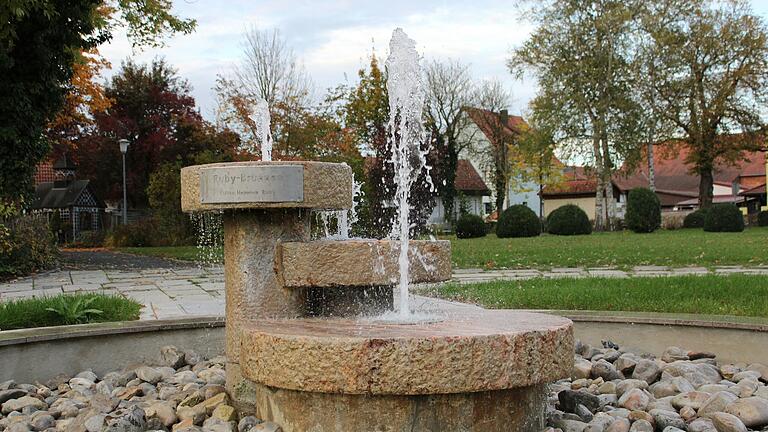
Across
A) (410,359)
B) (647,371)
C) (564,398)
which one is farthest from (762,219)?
(410,359)

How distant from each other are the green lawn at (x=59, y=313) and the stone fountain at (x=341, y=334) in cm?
288

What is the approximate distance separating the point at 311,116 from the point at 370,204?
460 centimetres

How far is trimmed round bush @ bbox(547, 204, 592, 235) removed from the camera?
29.7 meters

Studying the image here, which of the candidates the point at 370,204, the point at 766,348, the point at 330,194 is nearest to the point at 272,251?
the point at 330,194

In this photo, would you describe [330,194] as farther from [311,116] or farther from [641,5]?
[641,5]

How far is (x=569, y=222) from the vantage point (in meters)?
29.7

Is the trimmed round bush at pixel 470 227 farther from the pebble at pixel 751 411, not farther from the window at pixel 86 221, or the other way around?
the pebble at pixel 751 411

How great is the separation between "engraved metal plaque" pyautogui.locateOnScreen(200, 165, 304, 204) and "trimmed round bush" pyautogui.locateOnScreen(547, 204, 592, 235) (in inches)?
1061

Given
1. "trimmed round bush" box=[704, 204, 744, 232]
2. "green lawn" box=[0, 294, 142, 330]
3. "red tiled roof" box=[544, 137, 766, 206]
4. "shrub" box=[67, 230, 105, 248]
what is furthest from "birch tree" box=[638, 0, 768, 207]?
"green lawn" box=[0, 294, 142, 330]

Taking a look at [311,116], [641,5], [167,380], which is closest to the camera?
[167,380]

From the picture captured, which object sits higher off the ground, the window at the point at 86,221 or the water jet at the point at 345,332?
the window at the point at 86,221

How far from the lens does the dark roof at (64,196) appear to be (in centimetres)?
3875

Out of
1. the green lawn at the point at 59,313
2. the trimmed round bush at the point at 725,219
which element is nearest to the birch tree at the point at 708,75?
the trimmed round bush at the point at 725,219

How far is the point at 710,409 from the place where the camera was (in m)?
3.83
